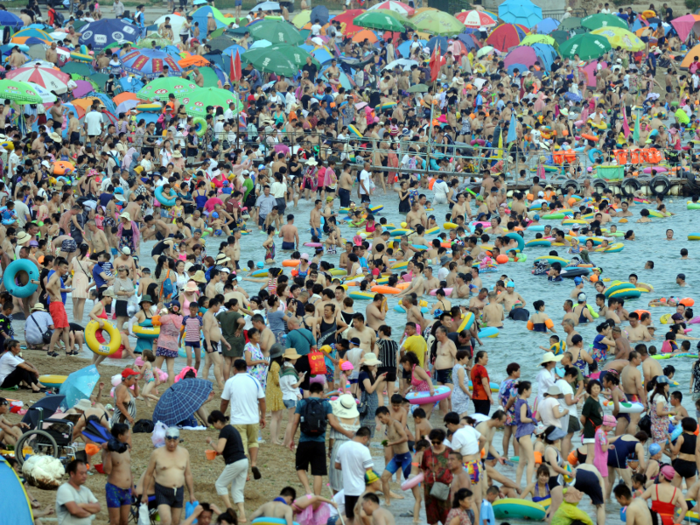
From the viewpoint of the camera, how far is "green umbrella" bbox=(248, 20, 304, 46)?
32844mm

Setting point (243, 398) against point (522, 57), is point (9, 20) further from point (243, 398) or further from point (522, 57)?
point (243, 398)

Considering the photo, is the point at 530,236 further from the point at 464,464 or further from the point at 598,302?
the point at 464,464

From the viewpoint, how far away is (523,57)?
3494cm

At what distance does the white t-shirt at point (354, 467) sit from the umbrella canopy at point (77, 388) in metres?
3.02

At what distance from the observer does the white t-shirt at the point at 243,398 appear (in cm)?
978

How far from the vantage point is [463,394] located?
38.0 feet

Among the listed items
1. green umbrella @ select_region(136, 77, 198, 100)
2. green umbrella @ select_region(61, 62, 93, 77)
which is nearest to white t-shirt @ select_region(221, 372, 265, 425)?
green umbrella @ select_region(136, 77, 198, 100)

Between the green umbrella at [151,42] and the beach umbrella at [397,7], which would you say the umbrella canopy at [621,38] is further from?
the green umbrella at [151,42]

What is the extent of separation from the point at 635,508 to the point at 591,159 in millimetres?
21439

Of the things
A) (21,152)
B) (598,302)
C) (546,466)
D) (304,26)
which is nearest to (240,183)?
(21,152)

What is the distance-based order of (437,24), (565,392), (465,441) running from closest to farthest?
(465,441), (565,392), (437,24)

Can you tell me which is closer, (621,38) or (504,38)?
(621,38)

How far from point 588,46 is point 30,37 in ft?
58.8

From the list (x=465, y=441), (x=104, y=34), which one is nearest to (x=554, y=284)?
(x=465, y=441)
